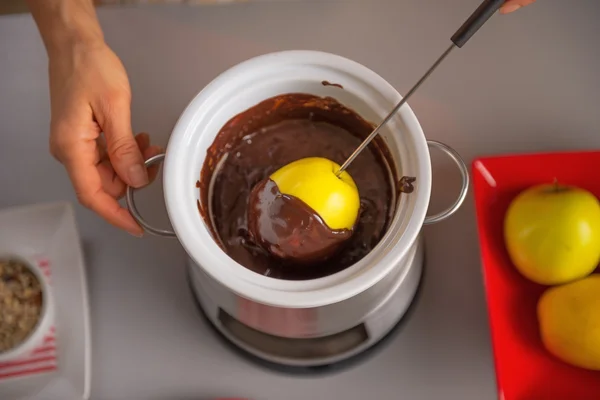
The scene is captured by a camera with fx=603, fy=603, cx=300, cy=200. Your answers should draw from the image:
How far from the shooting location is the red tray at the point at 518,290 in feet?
2.35

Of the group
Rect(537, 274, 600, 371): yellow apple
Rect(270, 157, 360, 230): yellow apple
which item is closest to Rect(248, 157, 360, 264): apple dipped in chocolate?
Rect(270, 157, 360, 230): yellow apple

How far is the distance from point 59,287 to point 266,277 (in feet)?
1.23

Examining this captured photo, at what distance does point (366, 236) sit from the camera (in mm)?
710

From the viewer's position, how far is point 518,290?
0.76 metres

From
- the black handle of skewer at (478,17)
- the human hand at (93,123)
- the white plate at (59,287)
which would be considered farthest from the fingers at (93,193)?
the black handle of skewer at (478,17)

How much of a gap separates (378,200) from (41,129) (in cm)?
55

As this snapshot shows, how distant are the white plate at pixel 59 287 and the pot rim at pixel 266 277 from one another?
27 centimetres

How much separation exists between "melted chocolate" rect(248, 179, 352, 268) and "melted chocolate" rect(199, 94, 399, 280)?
0.02 meters

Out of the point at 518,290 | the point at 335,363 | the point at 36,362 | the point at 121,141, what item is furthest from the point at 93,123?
the point at 518,290

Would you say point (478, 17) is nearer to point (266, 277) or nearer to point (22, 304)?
point (266, 277)

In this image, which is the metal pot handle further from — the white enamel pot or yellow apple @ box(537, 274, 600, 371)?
yellow apple @ box(537, 274, 600, 371)

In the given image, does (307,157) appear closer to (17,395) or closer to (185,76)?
(185,76)

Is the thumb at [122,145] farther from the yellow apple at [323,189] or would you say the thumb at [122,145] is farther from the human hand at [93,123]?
the yellow apple at [323,189]

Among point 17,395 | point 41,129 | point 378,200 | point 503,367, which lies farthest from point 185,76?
point 503,367
